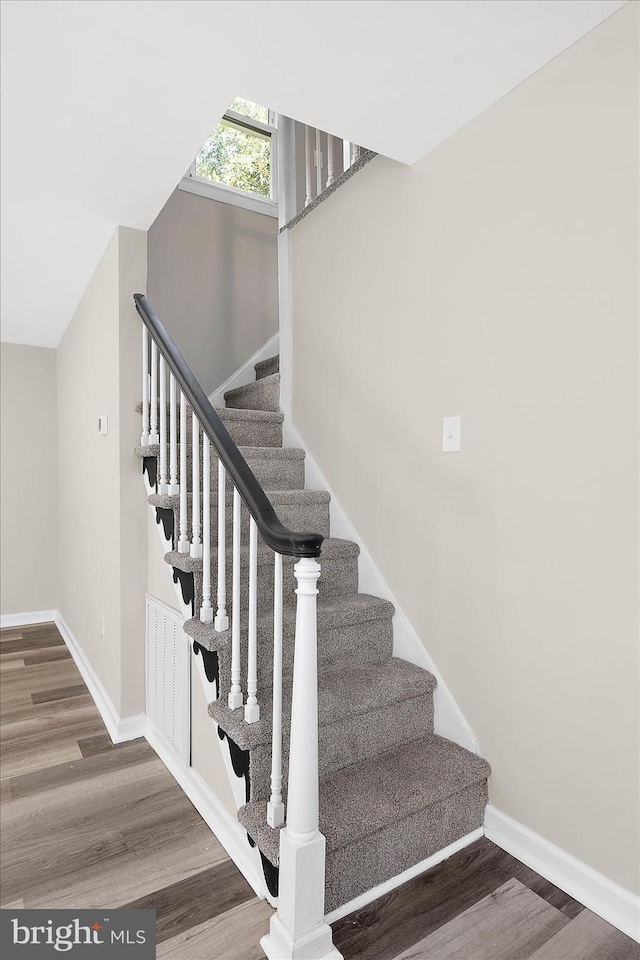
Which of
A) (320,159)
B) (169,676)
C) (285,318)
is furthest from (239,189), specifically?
(169,676)

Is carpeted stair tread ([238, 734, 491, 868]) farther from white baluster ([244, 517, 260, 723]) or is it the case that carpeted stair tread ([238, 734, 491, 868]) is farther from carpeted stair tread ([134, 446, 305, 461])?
carpeted stair tread ([134, 446, 305, 461])

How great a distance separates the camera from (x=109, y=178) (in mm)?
2119

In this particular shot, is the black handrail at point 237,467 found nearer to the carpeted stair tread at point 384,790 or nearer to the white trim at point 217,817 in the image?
the carpeted stair tread at point 384,790

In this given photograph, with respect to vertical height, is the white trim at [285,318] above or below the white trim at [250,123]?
below

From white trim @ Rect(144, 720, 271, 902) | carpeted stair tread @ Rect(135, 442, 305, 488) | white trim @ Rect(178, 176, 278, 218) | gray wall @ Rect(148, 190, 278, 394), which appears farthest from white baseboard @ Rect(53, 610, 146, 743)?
white trim @ Rect(178, 176, 278, 218)

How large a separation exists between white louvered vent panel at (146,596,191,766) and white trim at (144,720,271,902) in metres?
0.06

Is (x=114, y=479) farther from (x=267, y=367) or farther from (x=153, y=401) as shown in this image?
(x=267, y=367)

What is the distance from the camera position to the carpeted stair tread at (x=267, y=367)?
3820 millimetres

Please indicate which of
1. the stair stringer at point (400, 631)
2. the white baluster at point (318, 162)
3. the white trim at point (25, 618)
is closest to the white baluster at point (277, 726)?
the stair stringer at point (400, 631)

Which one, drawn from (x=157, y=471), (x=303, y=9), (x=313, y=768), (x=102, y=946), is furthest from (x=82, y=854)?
(x=303, y=9)

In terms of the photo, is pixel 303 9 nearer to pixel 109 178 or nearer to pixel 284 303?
pixel 109 178

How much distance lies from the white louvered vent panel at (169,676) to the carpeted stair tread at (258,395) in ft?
4.59

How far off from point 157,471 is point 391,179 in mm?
1583

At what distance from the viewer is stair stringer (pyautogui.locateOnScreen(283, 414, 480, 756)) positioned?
2006 mm
